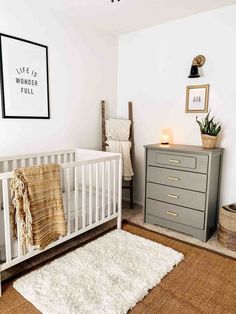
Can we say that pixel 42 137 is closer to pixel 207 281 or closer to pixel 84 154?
pixel 84 154

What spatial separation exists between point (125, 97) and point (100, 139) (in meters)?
0.69

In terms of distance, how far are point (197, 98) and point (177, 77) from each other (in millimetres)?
362

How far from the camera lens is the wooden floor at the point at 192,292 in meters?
1.47

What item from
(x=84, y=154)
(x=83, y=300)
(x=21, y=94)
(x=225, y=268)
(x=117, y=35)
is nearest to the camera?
(x=83, y=300)

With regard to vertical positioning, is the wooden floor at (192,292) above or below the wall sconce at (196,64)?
below

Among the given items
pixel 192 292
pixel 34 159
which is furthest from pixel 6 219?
pixel 192 292

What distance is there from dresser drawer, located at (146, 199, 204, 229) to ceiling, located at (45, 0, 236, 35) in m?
1.99

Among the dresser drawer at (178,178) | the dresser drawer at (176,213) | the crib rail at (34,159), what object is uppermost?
the crib rail at (34,159)

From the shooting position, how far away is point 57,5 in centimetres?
229

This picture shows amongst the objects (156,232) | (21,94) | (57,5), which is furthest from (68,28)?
(156,232)

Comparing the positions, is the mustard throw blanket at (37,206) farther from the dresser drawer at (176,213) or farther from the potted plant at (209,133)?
the potted plant at (209,133)

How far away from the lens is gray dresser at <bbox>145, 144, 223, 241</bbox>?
2.27 m

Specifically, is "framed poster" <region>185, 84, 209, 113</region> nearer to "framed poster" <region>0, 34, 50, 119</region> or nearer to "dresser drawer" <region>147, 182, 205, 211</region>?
"dresser drawer" <region>147, 182, 205, 211</region>

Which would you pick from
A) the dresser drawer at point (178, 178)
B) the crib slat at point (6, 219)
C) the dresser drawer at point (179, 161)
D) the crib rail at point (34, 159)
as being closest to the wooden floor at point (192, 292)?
the crib slat at point (6, 219)
